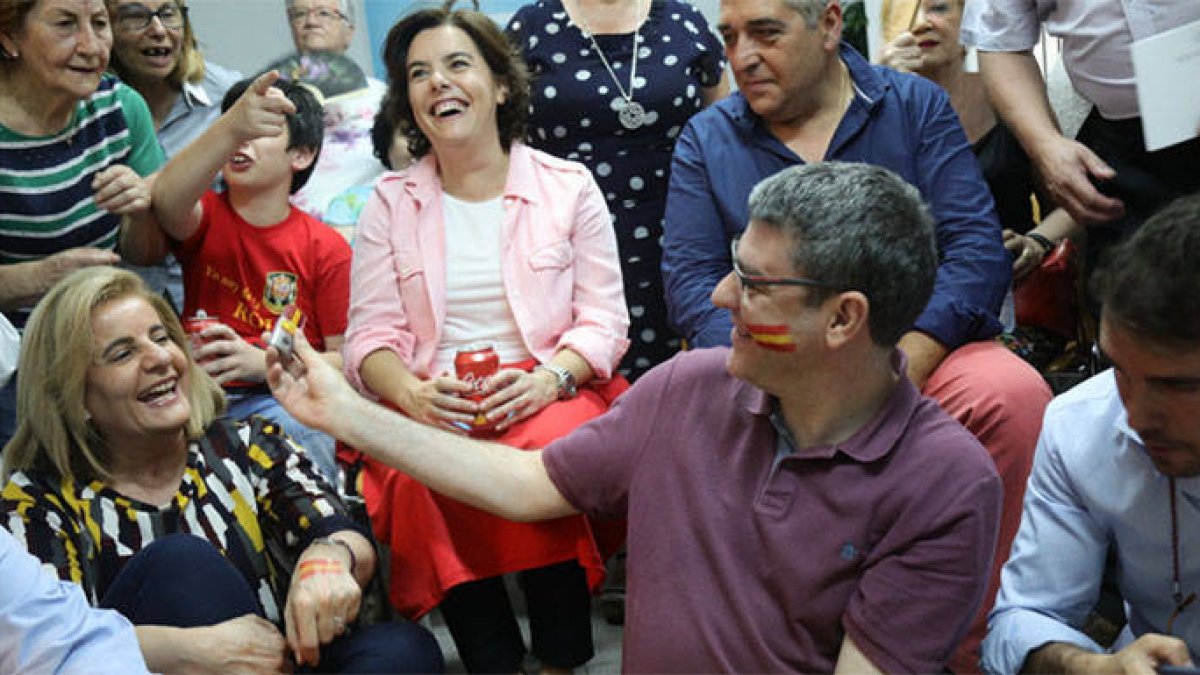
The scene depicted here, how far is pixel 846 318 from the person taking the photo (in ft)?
6.07

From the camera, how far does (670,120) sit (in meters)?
3.16

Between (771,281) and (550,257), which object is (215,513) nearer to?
(550,257)

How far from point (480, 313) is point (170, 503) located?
2.37 ft

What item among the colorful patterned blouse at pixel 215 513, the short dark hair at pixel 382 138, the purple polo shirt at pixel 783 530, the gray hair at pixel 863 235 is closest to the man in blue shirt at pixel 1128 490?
the purple polo shirt at pixel 783 530

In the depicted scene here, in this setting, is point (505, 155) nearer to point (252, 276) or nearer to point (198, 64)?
point (252, 276)

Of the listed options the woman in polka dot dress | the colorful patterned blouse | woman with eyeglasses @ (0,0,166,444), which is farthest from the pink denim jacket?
woman with eyeglasses @ (0,0,166,444)

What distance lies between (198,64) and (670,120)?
1.14 m

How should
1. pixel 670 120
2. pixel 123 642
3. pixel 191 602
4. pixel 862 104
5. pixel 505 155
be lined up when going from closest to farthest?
pixel 123 642
pixel 191 602
pixel 862 104
pixel 505 155
pixel 670 120

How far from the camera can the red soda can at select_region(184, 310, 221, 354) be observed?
290 centimetres

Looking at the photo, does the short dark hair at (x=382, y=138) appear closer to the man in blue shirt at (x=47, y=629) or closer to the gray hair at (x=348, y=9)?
the gray hair at (x=348, y=9)

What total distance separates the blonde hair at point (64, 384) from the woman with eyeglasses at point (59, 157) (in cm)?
39

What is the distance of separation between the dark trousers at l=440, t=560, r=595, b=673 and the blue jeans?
0.43m

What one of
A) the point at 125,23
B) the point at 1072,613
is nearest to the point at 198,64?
the point at 125,23

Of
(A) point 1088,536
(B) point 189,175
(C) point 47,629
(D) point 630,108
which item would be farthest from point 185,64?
(A) point 1088,536
